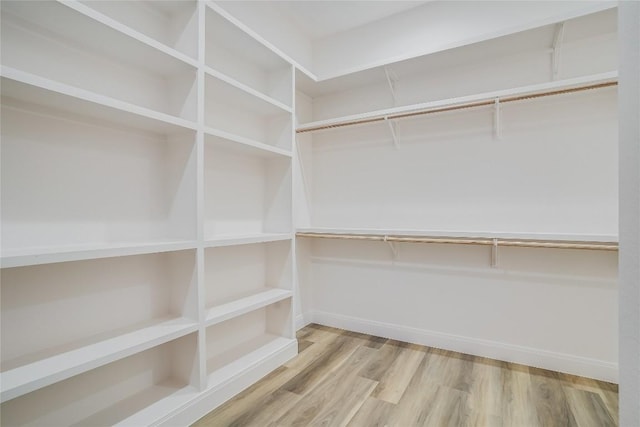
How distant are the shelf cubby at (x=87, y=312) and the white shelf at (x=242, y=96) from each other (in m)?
1.00

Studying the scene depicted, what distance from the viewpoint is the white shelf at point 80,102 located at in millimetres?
1082

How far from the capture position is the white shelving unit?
1242mm

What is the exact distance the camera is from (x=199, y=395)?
1.65 meters

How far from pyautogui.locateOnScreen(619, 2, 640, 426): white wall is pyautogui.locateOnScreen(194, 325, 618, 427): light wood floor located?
1.33 metres

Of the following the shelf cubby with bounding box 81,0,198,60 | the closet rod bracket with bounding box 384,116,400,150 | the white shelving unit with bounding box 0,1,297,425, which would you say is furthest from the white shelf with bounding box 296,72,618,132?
the shelf cubby with bounding box 81,0,198,60

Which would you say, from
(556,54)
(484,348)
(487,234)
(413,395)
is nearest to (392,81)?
(556,54)

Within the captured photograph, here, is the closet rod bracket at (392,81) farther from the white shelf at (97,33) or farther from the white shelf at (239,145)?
the white shelf at (97,33)

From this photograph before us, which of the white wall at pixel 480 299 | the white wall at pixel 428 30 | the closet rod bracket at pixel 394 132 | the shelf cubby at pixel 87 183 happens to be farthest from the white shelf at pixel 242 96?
the white wall at pixel 480 299

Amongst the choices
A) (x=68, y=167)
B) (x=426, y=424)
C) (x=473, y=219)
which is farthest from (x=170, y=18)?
(x=426, y=424)

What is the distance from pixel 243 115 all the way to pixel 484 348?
2440mm

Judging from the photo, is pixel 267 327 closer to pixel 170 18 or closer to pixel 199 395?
pixel 199 395

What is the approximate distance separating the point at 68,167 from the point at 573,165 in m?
2.84

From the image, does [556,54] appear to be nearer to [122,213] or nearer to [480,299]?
[480,299]

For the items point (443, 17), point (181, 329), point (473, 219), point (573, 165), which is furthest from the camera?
point (443, 17)
